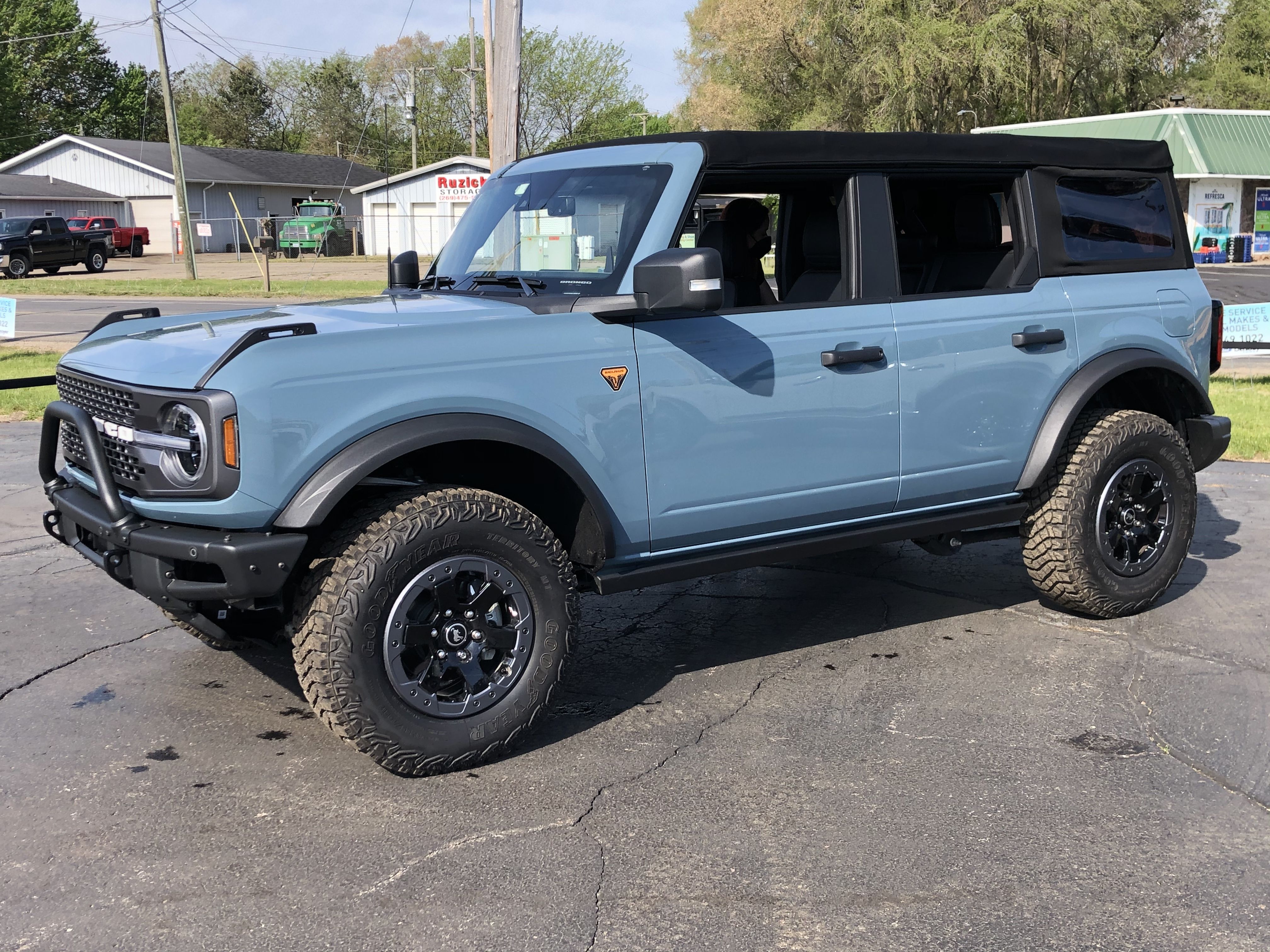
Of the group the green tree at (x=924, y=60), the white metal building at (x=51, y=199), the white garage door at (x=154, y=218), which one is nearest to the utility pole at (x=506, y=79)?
the green tree at (x=924, y=60)

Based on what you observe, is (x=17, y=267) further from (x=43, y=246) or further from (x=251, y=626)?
(x=251, y=626)

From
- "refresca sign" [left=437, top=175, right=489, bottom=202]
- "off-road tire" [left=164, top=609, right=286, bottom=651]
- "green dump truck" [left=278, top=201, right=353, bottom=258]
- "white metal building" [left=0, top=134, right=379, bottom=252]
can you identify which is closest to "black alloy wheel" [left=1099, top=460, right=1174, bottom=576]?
"off-road tire" [left=164, top=609, right=286, bottom=651]

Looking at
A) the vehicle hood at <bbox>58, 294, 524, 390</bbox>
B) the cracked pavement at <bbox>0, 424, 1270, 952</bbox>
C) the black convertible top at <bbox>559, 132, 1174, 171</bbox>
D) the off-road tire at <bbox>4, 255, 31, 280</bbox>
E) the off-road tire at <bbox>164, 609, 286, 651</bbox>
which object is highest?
the black convertible top at <bbox>559, 132, 1174, 171</bbox>

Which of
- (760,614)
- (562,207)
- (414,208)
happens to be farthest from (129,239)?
(562,207)

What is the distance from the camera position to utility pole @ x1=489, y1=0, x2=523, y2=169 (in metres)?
11.2

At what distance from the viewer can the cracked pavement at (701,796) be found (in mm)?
3121

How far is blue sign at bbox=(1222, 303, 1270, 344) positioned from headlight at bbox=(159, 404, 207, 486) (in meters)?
11.1

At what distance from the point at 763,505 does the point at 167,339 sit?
214 cm

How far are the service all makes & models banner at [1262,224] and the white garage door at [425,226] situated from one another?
31.1 metres

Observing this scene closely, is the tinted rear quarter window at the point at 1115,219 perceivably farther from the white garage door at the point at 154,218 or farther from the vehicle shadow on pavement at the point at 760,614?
the white garage door at the point at 154,218

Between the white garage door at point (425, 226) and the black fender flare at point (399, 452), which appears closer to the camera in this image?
the black fender flare at point (399, 452)

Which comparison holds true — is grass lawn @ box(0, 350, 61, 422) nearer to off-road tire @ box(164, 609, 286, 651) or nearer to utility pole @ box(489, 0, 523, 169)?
utility pole @ box(489, 0, 523, 169)

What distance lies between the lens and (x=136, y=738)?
431 cm

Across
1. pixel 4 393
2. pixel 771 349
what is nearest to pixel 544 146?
pixel 4 393
